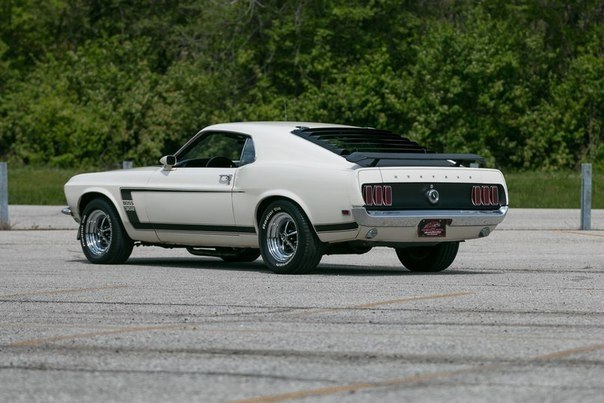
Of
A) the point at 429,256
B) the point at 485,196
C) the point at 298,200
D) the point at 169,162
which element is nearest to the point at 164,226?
the point at 169,162

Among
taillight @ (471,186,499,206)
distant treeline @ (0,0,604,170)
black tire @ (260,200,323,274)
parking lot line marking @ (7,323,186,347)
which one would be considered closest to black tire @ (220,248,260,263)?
black tire @ (260,200,323,274)

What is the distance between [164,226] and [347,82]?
33790 mm

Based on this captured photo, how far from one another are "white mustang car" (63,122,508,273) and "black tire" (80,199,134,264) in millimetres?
11

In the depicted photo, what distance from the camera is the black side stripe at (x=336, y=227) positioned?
12.6 m

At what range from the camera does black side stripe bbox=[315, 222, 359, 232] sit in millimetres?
12641

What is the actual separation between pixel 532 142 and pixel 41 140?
17193 millimetres

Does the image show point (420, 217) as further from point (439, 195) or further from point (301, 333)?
point (301, 333)

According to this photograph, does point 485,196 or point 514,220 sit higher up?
point 485,196

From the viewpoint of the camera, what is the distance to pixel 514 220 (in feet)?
79.7

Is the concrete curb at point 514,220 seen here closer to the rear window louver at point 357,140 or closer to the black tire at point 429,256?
the black tire at point 429,256

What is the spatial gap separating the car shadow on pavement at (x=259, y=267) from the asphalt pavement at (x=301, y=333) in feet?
0.11

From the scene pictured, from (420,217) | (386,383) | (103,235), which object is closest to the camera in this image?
(386,383)

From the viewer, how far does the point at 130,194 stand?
14688 mm

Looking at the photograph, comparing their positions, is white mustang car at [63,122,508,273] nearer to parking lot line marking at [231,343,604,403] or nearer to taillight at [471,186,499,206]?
taillight at [471,186,499,206]
